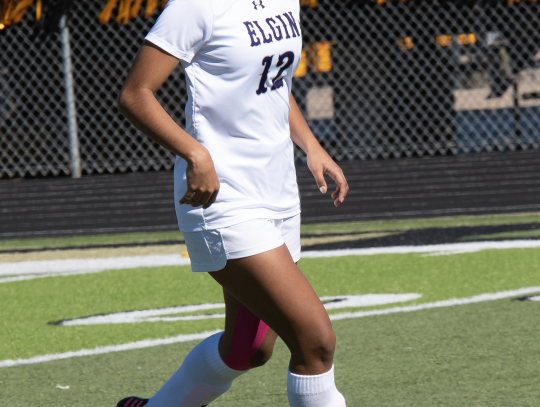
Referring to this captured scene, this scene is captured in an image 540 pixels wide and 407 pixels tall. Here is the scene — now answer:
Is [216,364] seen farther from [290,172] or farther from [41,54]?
[41,54]

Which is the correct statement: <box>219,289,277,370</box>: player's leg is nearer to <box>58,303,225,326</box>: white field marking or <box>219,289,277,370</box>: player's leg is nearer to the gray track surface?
<box>58,303,225,326</box>: white field marking

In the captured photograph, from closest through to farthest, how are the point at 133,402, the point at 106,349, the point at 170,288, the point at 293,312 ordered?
the point at 293,312 → the point at 133,402 → the point at 106,349 → the point at 170,288

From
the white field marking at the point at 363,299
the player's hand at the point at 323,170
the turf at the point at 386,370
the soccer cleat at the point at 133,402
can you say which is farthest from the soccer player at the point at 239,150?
the white field marking at the point at 363,299

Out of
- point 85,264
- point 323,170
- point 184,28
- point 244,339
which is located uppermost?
point 184,28

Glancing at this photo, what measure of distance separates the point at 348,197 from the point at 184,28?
567 centimetres

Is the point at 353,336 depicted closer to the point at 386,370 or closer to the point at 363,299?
the point at 386,370

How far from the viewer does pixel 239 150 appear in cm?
236

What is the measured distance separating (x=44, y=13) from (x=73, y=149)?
123 cm

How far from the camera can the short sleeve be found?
7.23 feet

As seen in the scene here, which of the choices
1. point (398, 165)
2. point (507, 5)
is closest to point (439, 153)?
point (398, 165)

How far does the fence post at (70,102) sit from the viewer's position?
7414 mm

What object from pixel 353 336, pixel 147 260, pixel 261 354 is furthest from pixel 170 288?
pixel 261 354

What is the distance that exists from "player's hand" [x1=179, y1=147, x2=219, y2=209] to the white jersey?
136 mm

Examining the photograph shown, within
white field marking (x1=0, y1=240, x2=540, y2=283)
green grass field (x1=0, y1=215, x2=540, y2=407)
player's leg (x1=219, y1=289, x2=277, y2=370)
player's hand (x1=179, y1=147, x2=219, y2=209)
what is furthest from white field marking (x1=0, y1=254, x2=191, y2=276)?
player's hand (x1=179, y1=147, x2=219, y2=209)
